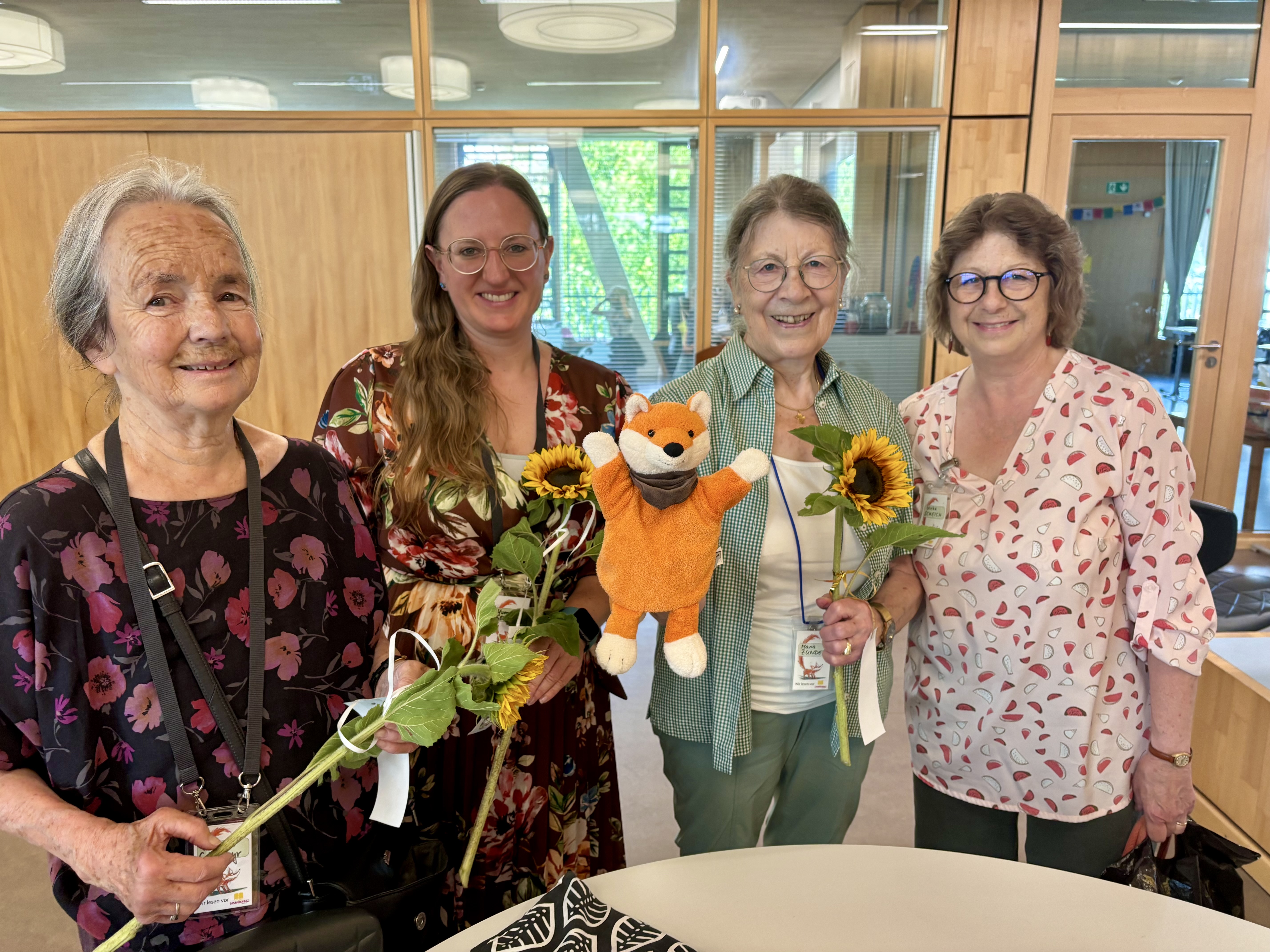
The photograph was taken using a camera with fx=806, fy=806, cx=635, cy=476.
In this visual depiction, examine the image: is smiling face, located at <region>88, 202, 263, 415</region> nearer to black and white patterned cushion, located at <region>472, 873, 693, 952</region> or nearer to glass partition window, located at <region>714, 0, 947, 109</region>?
black and white patterned cushion, located at <region>472, 873, 693, 952</region>

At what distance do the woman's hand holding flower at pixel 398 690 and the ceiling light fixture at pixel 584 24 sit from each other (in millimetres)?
3900

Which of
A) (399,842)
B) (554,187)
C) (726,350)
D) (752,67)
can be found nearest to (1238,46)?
(752,67)

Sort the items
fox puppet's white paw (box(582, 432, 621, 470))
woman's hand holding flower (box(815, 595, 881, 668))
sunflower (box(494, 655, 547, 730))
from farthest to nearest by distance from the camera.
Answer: woman's hand holding flower (box(815, 595, 881, 668)), fox puppet's white paw (box(582, 432, 621, 470)), sunflower (box(494, 655, 547, 730))

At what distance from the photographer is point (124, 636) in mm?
1030

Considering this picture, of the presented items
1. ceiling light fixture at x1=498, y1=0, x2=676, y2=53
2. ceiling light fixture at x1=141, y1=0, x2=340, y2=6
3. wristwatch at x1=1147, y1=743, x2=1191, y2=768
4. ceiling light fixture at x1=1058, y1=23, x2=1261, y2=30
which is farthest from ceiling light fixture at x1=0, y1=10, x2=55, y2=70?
ceiling light fixture at x1=1058, y1=23, x2=1261, y2=30

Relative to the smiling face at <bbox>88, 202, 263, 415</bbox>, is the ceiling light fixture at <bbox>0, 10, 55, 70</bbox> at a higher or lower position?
higher

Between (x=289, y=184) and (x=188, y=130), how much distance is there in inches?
22.8

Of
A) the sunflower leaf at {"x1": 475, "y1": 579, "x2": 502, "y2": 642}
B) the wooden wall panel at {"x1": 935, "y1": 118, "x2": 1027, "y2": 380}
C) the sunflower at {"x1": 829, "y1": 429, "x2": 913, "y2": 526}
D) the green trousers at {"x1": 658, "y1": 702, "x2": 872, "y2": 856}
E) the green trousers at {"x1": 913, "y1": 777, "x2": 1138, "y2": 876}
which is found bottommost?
the green trousers at {"x1": 913, "y1": 777, "x2": 1138, "y2": 876}

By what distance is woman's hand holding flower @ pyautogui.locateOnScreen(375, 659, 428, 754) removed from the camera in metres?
1.03

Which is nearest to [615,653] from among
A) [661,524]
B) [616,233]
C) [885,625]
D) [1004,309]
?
[661,524]

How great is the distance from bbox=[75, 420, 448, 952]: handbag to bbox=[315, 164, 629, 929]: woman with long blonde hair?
19 centimetres

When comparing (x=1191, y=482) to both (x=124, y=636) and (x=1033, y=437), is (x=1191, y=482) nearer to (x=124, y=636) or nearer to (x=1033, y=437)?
(x=1033, y=437)

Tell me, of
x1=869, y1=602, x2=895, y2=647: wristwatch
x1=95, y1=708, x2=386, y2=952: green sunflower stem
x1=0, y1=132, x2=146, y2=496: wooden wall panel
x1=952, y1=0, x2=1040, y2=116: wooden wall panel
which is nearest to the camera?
x1=95, y1=708, x2=386, y2=952: green sunflower stem

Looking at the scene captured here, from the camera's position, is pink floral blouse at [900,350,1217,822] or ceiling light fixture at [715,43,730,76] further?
ceiling light fixture at [715,43,730,76]
